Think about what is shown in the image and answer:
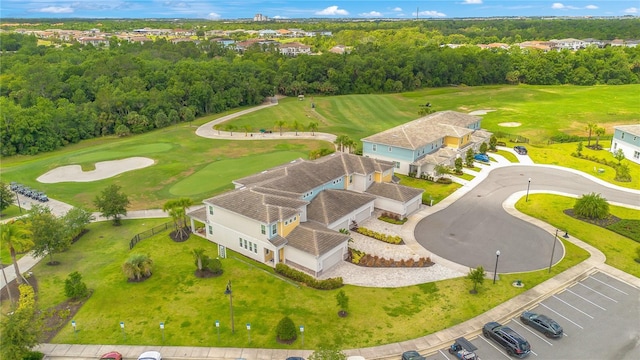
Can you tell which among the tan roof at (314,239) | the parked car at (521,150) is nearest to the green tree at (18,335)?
the tan roof at (314,239)

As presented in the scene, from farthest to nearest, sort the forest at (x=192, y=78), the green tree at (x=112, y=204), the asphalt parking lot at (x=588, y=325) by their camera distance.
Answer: the forest at (x=192, y=78) < the green tree at (x=112, y=204) < the asphalt parking lot at (x=588, y=325)

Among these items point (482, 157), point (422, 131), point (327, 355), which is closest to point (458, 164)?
point (422, 131)

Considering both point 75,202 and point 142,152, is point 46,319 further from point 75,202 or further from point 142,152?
point 142,152

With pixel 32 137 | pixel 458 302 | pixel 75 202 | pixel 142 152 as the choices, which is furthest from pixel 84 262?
pixel 32 137

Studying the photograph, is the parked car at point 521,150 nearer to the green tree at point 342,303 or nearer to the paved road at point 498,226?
the paved road at point 498,226

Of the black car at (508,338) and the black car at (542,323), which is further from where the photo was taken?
the black car at (542,323)

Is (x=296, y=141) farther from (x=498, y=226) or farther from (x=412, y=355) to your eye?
(x=412, y=355)
